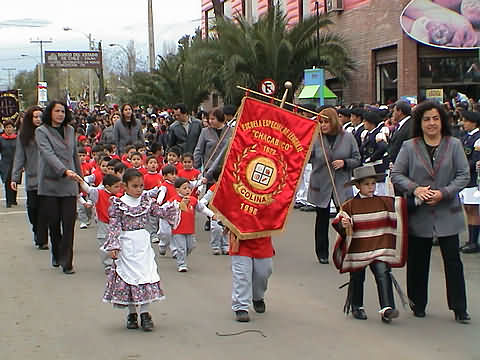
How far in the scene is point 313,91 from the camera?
24.1m

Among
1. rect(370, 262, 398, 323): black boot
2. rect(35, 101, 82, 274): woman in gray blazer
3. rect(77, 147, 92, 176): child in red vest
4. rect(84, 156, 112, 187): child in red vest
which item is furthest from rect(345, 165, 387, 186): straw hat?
rect(77, 147, 92, 176): child in red vest

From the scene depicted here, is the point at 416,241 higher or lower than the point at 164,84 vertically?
lower

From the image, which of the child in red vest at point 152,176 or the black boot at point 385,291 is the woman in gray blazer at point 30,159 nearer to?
the child in red vest at point 152,176

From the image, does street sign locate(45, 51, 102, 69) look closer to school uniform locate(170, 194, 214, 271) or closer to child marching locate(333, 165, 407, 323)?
school uniform locate(170, 194, 214, 271)

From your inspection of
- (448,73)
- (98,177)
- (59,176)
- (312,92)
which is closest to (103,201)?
(59,176)

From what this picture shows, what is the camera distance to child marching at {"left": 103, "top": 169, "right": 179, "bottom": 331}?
7141mm

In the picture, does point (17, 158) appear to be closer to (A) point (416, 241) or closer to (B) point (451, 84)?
(A) point (416, 241)

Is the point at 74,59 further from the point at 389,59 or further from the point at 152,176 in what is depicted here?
the point at 152,176

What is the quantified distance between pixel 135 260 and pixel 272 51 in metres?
23.1

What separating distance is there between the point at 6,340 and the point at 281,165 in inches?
110

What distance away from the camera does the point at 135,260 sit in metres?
7.20

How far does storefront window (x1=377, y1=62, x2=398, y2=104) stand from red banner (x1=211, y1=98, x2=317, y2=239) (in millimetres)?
21419

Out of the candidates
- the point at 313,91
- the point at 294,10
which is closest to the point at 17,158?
the point at 313,91

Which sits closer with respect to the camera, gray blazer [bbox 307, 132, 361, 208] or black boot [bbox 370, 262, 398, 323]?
black boot [bbox 370, 262, 398, 323]
